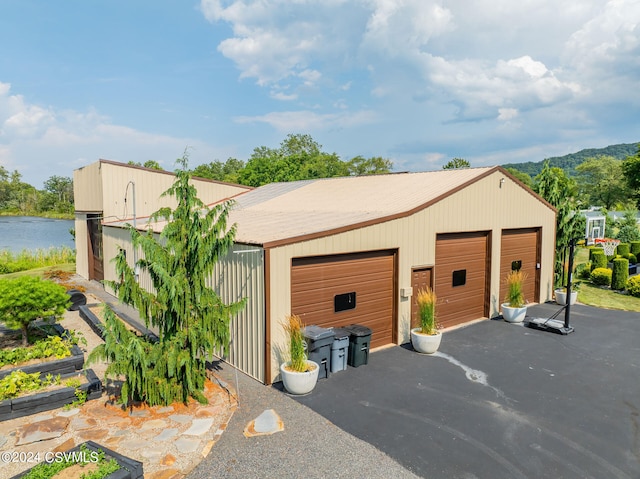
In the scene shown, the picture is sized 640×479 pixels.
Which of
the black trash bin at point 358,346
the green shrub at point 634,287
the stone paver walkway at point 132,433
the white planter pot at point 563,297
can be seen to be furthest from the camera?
the green shrub at point 634,287

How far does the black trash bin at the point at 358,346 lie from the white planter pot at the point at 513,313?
19.3 ft

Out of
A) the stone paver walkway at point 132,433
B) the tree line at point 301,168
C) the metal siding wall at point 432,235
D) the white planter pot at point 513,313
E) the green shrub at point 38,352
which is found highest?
the tree line at point 301,168

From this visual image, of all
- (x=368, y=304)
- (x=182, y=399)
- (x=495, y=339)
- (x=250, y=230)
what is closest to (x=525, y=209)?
(x=495, y=339)

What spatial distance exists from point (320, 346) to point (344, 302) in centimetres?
157

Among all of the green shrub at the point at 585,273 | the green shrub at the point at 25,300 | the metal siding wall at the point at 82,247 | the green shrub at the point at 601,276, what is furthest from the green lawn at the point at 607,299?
the metal siding wall at the point at 82,247

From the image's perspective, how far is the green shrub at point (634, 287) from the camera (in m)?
17.0

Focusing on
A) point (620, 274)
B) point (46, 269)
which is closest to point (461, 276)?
point (620, 274)

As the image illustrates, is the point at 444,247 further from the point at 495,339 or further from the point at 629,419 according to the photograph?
the point at 629,419

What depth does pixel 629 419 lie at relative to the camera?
23.6 feet

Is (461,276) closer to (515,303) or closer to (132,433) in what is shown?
(515,303)

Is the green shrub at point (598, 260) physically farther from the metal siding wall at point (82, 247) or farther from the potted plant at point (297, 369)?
the metal siding wall at point (82, 247)

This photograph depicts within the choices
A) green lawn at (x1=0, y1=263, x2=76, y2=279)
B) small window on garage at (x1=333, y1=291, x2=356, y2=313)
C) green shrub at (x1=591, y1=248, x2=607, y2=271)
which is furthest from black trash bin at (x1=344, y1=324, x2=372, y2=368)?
green lawn at (x1=0, y1=263, x2=76, y2=279)

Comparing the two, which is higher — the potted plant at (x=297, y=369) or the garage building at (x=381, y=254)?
the garage building at (x=381, y=254)

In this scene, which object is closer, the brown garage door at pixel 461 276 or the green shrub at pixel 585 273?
the brown garage door at pixel 461 276
